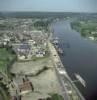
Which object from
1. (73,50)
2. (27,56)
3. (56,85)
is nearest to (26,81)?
(56,85)

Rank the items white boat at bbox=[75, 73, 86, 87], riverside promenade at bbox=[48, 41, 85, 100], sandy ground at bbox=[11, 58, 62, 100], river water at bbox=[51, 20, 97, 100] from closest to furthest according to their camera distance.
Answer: riverside promenade at bbox=[48, 41, 85, 100] → sandy ground at bbox=[11, 58, 62, 100] → river water at bbox=[51, 20, 97, 100] → white boat at bbox=[75, 73, 86, 87]

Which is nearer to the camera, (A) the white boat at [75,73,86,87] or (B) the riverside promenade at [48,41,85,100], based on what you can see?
(B) the riverside promenade at [48,41,85,100]

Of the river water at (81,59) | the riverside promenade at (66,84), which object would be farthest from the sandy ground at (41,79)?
the river water at (81,59)

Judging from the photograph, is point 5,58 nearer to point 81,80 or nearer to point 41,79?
point 41,79

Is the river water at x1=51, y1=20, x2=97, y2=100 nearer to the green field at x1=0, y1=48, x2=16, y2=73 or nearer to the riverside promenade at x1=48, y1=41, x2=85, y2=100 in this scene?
the riverside promenade at x1=48, y1=41, x2=85, y2=100

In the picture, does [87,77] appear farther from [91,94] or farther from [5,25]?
[5,25]

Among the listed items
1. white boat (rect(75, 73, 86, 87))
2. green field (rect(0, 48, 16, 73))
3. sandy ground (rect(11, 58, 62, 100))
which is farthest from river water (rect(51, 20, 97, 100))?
green field (rect(0, 48, 16, 73))
